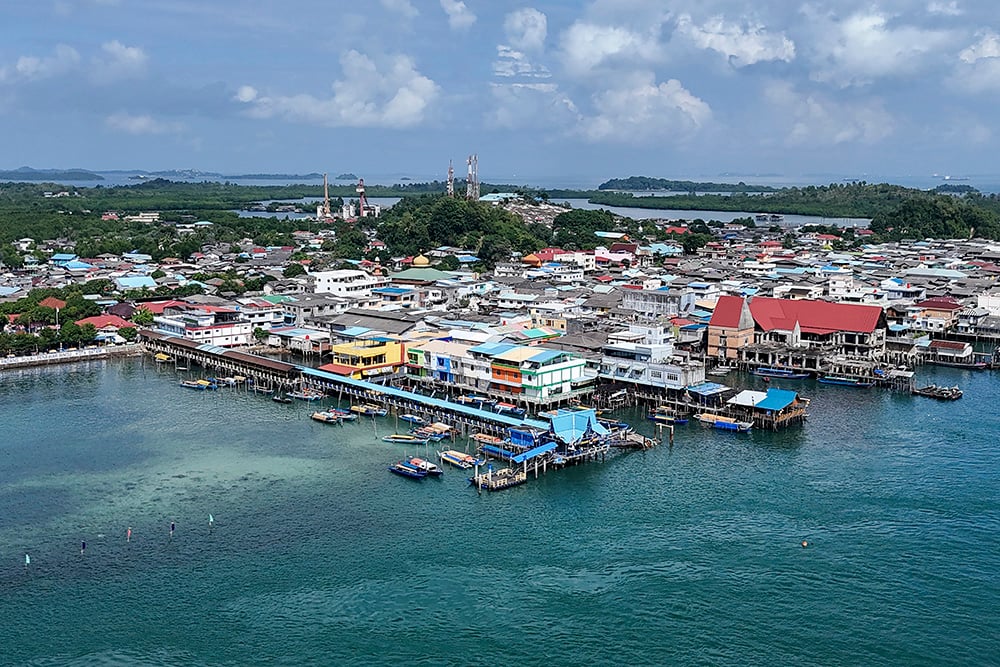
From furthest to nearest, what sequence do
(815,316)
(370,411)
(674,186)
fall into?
(674,186)
(815,316)
(370,411)

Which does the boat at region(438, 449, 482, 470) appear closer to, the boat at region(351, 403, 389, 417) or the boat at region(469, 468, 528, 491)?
the boat at region(469, 468, 528, 491)

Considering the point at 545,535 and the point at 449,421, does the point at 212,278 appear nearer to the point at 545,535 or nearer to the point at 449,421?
the point at 449,421

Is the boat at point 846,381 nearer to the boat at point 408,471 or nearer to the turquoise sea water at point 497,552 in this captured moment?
the turquoise sea water at point 497,552

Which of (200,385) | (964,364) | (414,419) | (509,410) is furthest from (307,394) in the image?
(964,364)

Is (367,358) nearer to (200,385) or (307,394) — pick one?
(307,394)

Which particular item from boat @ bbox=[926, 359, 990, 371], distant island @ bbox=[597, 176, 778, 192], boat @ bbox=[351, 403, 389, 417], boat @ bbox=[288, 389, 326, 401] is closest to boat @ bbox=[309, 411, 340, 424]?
boat @ bbox=[351, 403, 389, 417]

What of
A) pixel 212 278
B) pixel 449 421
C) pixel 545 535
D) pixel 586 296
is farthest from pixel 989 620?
pixel 212 278
